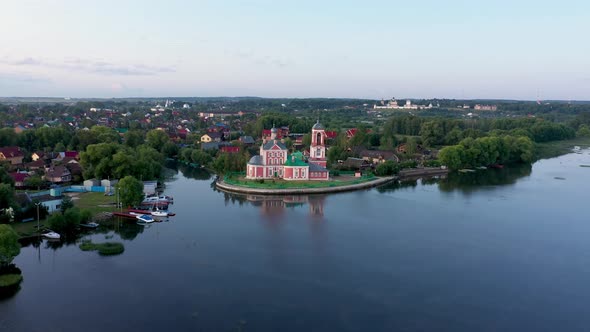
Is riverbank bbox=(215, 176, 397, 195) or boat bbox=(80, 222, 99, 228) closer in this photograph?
boat bbox=(80, 222, 99, 228)

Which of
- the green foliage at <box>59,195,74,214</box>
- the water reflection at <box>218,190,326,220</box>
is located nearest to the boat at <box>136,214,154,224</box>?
the green foliage at <box>59,195,74,214</box>

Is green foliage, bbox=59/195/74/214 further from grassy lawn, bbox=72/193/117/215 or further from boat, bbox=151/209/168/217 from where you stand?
boat, bbox=151/209/168/217

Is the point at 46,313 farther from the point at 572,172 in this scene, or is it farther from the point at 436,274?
the point at 572,172

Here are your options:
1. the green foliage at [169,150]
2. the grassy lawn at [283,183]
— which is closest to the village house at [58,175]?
the grassy lawn at [283,183]

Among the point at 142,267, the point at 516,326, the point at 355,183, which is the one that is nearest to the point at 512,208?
the point at 355,183

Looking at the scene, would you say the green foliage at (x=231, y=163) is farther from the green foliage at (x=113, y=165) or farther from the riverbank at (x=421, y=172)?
the riverbank at (x=421, y=172)

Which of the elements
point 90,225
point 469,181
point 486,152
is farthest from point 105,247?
point 486,152
